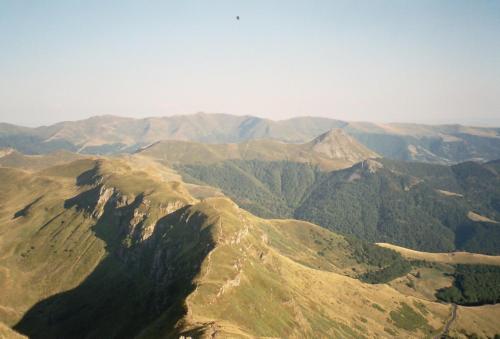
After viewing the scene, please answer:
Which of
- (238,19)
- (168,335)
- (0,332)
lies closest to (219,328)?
(168,335)

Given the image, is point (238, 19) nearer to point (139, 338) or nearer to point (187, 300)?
point (187, 300)

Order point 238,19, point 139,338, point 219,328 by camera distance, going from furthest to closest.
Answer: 1. point 238,19
2. point 139,338
3. point 219,328

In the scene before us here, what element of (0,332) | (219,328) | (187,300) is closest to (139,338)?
(187,300)

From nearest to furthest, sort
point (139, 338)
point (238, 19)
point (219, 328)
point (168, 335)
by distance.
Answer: point (219, 328) → point (168, 335) → point (139, 338) → point (238, 19)

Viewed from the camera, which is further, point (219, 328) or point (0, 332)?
point (0, 332)

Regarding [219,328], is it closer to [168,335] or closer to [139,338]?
[168,335]

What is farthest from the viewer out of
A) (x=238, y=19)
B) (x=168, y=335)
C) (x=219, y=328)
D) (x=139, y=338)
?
(x=238, y=19)

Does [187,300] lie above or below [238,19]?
below

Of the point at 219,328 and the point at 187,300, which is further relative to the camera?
the point at 187,300

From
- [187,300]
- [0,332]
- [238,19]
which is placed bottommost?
[0,332]
